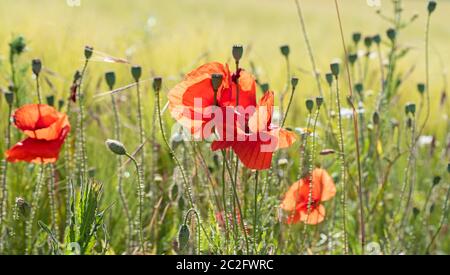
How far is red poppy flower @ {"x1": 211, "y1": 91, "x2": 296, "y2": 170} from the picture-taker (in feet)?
2.65

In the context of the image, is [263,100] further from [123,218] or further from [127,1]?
[127,1]

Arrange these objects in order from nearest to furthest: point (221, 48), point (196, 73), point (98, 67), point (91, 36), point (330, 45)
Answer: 1. point (196, 73)
2. point (98, 67)
3. point (91, 36)
4. point (221, 48)
5. point (330, 45)

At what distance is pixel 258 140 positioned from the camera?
82 cm

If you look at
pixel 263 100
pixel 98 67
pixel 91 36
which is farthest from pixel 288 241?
pixel 91 36

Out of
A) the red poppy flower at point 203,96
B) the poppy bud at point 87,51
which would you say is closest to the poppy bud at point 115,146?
the red poppy flower at point 203,96

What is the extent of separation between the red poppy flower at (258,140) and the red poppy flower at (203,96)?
16 millimetres

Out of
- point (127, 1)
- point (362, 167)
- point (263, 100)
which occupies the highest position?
point (127, 1)

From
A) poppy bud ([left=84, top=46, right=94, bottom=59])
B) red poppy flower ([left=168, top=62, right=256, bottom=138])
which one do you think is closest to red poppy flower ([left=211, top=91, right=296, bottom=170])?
red poppy flower ([left=168, top=62, right=256, bottom=138])

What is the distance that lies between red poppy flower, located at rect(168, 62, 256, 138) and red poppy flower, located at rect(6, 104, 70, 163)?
223 millimetres

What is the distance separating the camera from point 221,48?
9.39ft

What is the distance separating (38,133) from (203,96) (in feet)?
0.86

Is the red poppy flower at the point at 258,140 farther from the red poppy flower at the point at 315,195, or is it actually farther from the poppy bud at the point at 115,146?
the red poppy flower at the point at 315,195

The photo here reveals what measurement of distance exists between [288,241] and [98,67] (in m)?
1.29

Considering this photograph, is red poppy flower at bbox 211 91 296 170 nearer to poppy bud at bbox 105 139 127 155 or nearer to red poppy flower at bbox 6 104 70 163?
poppy bud at bbox 105 139 127 155
